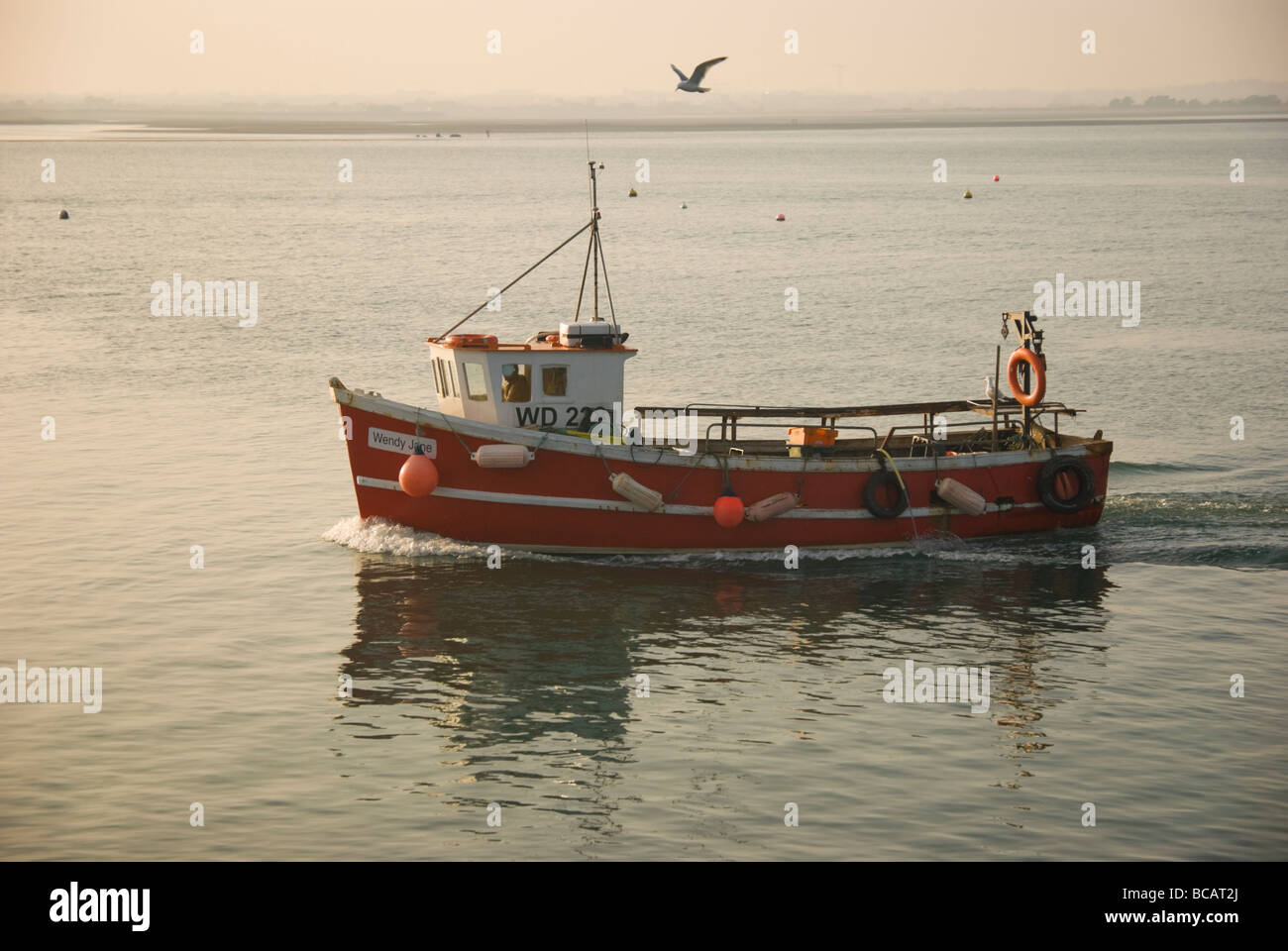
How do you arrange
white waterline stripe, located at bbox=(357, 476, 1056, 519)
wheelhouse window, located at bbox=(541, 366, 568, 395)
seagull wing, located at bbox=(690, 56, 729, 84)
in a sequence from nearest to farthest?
1. white waterline stripe, located at bbox=(357, 476, 1056, 519)
2. wheelhouse window, located at bbox=(541, 366, 568, 395)
3. seagull wing, located at bbox=(690, 56, 729, 84)

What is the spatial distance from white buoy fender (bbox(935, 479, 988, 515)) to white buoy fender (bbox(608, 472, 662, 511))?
5.13 meters

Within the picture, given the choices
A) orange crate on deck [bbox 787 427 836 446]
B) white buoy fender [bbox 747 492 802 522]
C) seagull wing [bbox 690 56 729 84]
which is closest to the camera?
white buoy fender [bbox 747 492 802 522]

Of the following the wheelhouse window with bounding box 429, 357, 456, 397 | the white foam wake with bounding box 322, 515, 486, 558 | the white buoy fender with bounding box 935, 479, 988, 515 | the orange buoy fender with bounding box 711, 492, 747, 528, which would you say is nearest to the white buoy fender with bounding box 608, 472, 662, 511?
the orange buoy fender with bounding box 711, 492, 747, 528

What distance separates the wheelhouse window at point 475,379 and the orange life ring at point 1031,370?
964 centimetres

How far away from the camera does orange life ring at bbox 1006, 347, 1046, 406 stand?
89.9 feet

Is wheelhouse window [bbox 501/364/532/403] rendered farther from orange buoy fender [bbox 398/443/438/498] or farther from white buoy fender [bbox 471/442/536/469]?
orange buoy fender [bbox 398/443/438/498]

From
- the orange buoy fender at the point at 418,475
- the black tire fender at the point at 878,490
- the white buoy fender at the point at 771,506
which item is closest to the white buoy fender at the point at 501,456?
the orange buoy fender at the point at 418,475

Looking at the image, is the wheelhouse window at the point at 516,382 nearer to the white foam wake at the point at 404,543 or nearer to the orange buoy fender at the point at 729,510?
the white foam wake at the point at 404,543

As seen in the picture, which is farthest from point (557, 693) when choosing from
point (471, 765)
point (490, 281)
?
point (490, 281)

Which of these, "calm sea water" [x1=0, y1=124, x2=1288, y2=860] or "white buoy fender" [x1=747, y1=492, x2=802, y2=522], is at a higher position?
"white buoy fender" [x1=747, y1=492, x2=802, y2=522]

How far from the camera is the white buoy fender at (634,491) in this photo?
984 inches

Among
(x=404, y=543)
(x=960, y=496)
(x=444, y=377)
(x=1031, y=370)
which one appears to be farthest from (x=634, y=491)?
(x=1031, y=370)

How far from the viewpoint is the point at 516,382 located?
84.5 ft

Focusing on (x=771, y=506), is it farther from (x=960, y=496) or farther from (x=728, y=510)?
(x=960, y=496)
